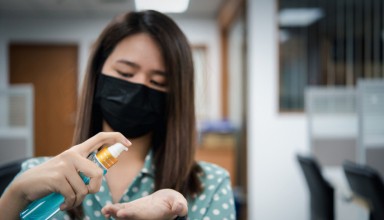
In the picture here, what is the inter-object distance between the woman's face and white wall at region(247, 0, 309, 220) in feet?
7.97

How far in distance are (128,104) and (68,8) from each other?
3.5 inches

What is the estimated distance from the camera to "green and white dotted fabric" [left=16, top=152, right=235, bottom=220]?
0.36m

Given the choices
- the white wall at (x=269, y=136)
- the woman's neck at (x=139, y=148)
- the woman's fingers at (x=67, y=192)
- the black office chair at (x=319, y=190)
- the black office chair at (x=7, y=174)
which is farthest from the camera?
the white wall at (x=269, y=136)

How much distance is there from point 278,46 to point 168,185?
97.2 inches

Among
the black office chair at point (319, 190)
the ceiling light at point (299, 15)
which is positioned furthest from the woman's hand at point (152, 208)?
the ceiling light at point (299, 15)

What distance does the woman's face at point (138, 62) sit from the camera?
309 mm

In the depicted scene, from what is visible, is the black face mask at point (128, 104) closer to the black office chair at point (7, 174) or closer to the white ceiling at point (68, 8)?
the white ceiling at point (68, 8)

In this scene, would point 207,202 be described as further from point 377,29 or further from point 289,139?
point 377,29

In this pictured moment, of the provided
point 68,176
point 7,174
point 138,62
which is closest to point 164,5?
point 138,62

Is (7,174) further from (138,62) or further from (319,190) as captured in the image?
(319,190)

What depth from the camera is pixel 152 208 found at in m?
0.25

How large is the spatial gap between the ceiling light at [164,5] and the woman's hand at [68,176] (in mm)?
114

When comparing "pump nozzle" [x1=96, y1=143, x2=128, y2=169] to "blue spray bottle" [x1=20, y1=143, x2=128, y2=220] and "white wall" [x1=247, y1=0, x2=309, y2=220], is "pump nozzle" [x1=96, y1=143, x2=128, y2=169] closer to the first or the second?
"blue spray bottle" [x1=20, y1=143, x2=128, y2=220]

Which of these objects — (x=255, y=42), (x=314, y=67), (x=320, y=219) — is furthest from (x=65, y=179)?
(x=314, y=67)
